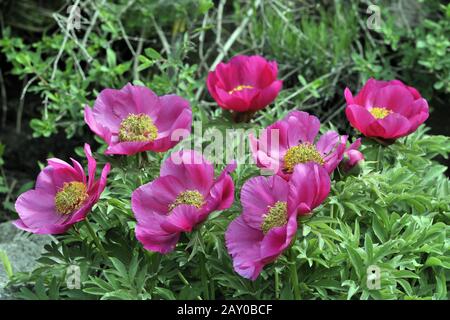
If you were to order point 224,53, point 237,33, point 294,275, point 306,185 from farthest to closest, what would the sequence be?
1. point 237,33
2. point 224,53
3. point 294,275
4. point 306,185

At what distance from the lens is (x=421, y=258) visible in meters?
1.71

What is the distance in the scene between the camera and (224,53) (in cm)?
284

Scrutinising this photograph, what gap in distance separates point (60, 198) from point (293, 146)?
472 millimetres

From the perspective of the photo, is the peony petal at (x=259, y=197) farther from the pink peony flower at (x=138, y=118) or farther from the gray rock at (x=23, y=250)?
the gray rock at (x=23, y=250)

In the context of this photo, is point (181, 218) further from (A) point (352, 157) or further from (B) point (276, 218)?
(A) point (352, 157)

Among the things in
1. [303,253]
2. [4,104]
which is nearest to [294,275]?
[303,253]

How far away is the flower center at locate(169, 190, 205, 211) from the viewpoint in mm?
1479

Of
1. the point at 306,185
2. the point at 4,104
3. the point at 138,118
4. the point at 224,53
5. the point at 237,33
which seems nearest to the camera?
the point at 306,185

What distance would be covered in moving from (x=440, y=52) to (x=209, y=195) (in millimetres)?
1579

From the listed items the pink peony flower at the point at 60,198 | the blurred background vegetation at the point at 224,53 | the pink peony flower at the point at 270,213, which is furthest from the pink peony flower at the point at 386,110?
the blurred background vegetation at the point at 224,53

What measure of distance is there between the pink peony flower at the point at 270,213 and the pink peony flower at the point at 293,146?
0.06m

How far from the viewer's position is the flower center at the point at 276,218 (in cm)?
143

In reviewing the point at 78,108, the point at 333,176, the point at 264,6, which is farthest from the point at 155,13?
the point at 333,176

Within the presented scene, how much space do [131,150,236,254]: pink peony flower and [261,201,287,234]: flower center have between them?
75 millimetres
